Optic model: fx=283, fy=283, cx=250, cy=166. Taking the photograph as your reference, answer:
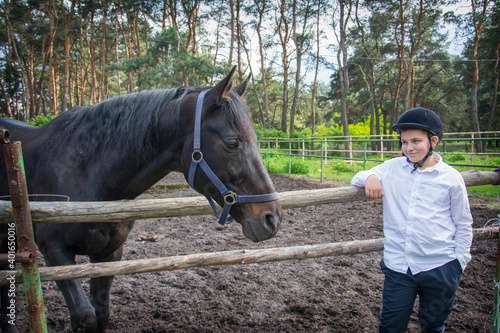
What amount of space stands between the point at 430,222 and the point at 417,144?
1.44 feet

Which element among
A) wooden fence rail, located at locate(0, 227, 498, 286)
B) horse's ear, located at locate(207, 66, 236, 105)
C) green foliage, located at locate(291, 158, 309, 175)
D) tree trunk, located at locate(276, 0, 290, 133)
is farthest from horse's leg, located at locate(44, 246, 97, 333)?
tree trunk, located at locate(276, 0, 290, 133)

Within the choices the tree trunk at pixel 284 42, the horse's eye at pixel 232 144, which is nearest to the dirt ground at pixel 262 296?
the horse's eye at pixel 232 144

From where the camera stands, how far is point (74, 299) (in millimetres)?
1736

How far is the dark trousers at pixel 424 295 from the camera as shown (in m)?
1.51

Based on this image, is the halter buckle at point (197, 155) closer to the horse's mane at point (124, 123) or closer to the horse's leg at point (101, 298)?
the horse's mane at point (124, 123)

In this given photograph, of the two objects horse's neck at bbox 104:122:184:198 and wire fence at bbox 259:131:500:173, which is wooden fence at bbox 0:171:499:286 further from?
wire fence at bbox 259:131:500:173

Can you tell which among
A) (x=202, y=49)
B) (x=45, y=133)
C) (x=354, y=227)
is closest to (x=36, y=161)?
(x=45, y=133)

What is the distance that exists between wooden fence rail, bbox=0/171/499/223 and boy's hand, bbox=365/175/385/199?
15 cm

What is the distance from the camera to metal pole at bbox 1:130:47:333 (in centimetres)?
133

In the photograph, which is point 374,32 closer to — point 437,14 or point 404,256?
point 437,14

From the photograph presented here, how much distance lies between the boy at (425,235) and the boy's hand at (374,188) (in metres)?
0.01

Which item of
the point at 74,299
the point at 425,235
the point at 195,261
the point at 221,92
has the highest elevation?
the point at 221,92

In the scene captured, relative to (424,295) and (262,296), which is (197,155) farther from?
(262,296)

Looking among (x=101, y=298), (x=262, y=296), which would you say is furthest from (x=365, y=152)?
(x=101, y=298)
